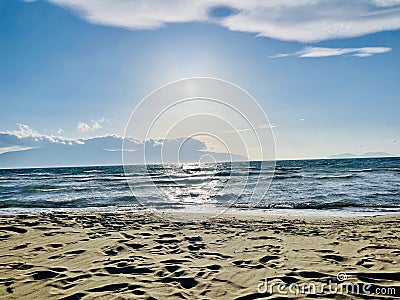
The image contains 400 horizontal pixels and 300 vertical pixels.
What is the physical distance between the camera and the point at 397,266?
201 inches

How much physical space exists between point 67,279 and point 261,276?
2583 millimetres

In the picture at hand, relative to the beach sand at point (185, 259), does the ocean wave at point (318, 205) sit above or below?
below

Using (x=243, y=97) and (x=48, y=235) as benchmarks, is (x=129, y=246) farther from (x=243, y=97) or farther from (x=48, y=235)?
(x=243, y=97)

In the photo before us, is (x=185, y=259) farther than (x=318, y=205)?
No

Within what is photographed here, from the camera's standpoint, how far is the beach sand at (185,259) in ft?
14.5

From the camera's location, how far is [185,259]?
5.72 m

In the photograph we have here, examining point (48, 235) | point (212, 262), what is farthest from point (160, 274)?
point (48, 235)
